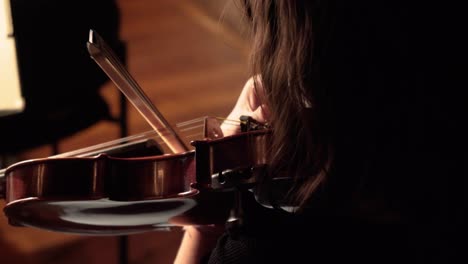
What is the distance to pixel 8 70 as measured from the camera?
45.1 inches

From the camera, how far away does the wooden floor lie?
123cm

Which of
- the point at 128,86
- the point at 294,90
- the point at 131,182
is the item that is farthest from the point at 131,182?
the point at 294,90

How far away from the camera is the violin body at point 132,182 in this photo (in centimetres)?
66

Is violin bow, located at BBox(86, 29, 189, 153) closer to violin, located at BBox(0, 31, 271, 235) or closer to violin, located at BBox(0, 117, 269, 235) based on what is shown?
violin, located at BBox(0, 31, 271, 235)

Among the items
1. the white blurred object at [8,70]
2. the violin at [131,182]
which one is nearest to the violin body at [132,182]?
the violin at [131,182]

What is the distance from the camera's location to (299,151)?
62 cm

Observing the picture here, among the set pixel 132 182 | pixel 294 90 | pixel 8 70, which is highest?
pixel 8 70

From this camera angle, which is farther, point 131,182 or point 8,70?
point 8,70

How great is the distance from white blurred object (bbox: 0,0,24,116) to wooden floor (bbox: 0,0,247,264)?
0.12 meters

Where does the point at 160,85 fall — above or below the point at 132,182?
above

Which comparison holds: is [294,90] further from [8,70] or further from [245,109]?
[8,70]

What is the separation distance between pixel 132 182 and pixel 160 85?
798 millimetres

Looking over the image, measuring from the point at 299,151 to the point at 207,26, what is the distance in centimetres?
102

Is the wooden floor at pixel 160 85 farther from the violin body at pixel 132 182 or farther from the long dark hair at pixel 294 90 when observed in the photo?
the long dark hair at pixel 294 90
